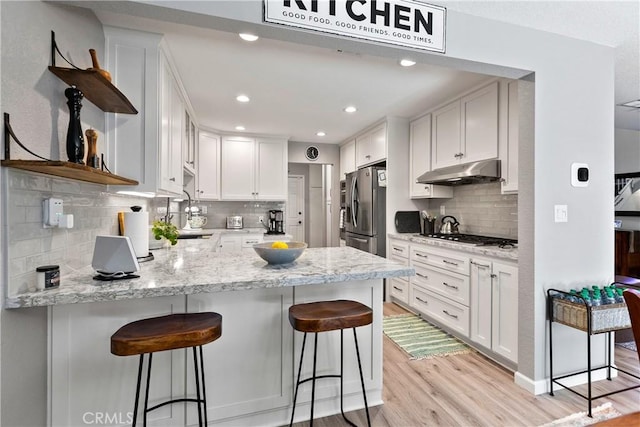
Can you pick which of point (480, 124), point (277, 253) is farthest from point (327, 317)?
point (480, 124)

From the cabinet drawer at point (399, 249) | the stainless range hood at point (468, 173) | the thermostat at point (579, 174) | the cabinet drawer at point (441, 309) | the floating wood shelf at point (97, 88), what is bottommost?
the cabinet drawer at point (441, 309)

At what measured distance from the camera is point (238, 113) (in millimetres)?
3795

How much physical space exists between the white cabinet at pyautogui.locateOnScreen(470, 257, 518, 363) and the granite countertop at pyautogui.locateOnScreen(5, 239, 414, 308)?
112cm

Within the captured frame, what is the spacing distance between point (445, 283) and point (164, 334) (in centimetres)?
254

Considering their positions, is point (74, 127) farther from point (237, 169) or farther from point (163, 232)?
point (237, 169)

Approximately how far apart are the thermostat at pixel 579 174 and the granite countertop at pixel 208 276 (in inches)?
57.5

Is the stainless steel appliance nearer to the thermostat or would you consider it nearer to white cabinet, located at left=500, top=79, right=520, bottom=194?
white cabinet, located at left=500, top=79, right=520, bottom=194

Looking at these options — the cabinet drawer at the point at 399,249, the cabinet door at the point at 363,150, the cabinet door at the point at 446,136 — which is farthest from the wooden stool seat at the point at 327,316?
the cabinet door at the point at 363,150

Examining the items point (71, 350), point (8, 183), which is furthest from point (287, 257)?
point (8, 183)

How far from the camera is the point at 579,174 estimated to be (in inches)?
86.4

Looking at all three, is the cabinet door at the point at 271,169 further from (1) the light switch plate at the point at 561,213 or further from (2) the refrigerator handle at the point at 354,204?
(1) the light switch plate at the point at 561,213

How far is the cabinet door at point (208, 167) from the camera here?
15.0 ft

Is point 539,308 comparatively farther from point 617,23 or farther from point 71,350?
point 71,350

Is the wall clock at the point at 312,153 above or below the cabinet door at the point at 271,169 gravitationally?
above
